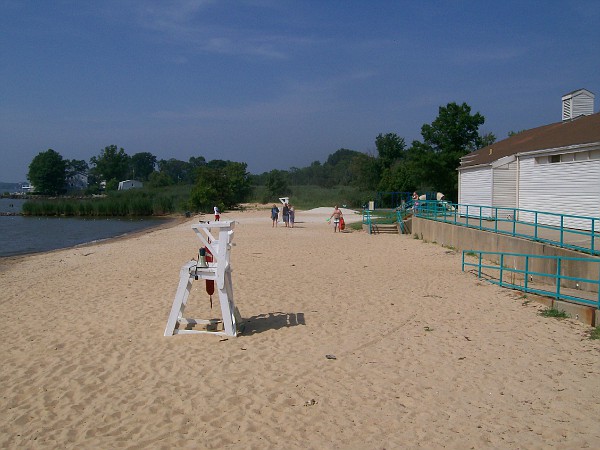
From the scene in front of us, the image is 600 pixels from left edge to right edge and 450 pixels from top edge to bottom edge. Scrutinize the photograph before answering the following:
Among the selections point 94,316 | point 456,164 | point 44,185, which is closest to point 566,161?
point 94,316

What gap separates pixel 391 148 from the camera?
2365 inches

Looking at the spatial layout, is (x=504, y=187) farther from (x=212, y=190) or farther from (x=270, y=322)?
(x=212, y=190)

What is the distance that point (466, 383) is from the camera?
6.61 m

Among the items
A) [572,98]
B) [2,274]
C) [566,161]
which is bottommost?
[2,274]

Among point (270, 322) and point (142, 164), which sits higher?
point (142, 164)

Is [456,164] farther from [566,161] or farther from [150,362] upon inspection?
[150,362]

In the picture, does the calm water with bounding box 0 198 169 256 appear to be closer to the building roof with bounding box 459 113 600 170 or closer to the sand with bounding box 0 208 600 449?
the sand with bounding box 0 208 600 449

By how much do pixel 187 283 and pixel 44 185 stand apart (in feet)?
428

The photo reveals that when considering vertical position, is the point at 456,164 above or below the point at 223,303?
above

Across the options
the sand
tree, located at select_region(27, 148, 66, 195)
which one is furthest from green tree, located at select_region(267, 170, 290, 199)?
tree, located at select_region(27, 148, 66, 195)

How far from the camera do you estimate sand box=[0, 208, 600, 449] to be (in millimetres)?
5414

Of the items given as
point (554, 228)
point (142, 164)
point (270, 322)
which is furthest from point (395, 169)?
point (142, 164)

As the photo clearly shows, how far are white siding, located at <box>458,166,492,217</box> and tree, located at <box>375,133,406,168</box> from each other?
113 ft

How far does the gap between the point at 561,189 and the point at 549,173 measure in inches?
40.5
